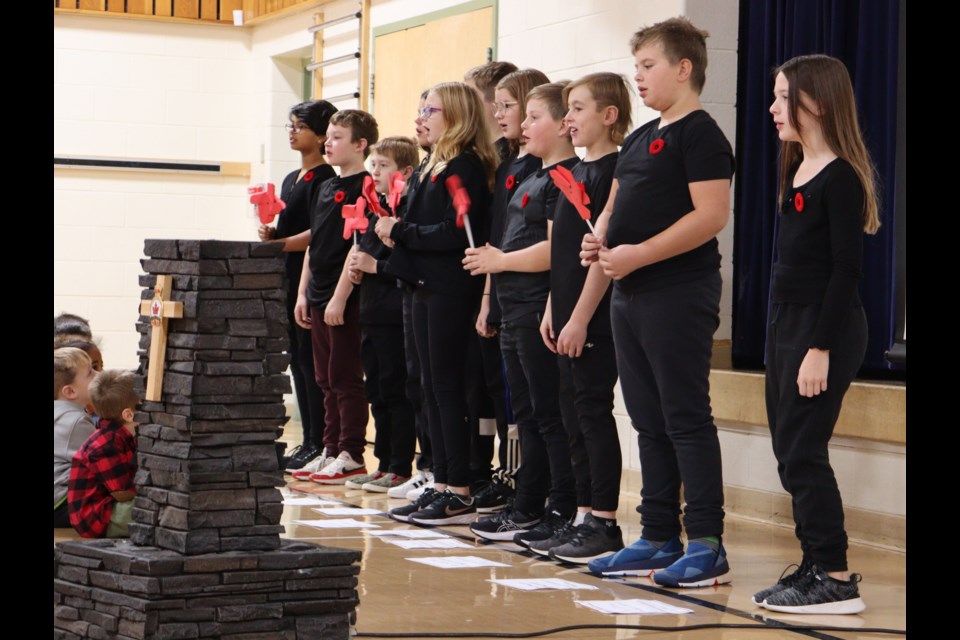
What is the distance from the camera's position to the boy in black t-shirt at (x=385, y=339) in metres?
5.39

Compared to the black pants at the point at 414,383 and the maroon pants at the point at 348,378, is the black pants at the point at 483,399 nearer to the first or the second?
Result: the black pants at the point at 414,383

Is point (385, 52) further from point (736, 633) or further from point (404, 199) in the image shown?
point (736, 633)

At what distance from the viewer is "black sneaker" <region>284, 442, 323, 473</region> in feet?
19.9

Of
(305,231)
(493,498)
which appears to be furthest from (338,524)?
(305,231)

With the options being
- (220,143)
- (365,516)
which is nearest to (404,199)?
(365,516)

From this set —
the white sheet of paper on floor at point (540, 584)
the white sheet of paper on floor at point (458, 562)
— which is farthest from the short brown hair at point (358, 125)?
the white sheet of paper on floor at point (540, 584)

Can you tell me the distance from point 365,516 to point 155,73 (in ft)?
20.0

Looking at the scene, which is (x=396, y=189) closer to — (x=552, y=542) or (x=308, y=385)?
(x=308, y=385)

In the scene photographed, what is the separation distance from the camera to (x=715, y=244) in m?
3.72

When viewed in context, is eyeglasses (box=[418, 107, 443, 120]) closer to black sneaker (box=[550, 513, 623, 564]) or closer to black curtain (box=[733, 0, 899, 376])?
black curtain (box=[733, 0, 899, 376])

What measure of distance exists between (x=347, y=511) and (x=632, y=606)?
1.80 m

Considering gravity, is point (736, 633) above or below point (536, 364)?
below

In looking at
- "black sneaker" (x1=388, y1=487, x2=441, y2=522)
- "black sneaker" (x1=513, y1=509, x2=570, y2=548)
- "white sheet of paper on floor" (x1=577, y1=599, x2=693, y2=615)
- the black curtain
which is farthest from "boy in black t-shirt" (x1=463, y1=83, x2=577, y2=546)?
the black curtain

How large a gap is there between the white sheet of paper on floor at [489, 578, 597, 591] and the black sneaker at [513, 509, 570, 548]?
481 millimetres
